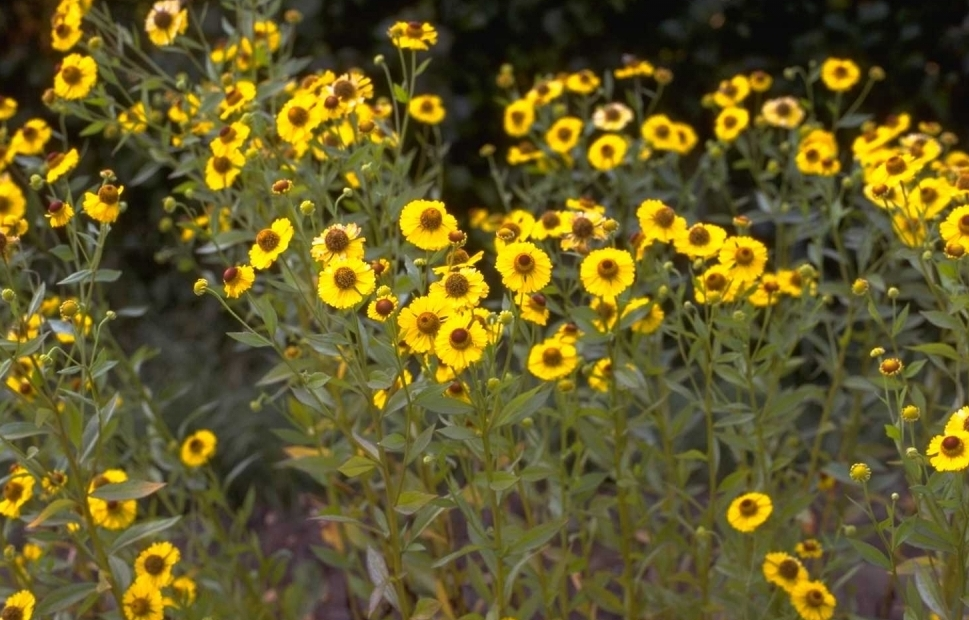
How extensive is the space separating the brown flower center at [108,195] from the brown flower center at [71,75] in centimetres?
43

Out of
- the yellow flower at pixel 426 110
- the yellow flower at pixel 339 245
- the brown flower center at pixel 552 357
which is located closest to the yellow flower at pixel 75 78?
the yellow flower at pixel 426 110

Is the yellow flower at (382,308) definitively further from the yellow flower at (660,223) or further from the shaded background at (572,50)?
the shaded background at (572,50)

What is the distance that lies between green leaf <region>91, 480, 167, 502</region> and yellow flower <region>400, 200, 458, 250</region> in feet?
1.83

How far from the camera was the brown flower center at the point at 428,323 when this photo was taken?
1.62 meters

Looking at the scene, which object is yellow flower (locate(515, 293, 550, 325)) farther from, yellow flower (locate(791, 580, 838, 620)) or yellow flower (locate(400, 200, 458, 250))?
yellow flower (locate(791, 580, 838, 620))

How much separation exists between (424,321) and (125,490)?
2.04 feet

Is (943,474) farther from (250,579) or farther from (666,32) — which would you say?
(666,32)

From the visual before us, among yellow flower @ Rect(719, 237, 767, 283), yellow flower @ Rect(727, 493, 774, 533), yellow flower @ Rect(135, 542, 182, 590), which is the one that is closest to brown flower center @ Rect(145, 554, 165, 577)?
yellow flower @ Rect(135, 542, 182, 590)

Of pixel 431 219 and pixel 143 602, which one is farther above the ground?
pixel 431 219

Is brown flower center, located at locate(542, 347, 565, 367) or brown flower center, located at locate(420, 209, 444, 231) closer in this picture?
brown flower center, located at locate(420, 209, 444, 231)

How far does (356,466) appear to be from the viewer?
5.99 feet

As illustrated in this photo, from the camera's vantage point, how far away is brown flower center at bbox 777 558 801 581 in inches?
77.5

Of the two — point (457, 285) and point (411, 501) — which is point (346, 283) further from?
point (411, 501)

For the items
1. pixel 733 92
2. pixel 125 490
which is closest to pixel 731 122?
pixel 733 92
